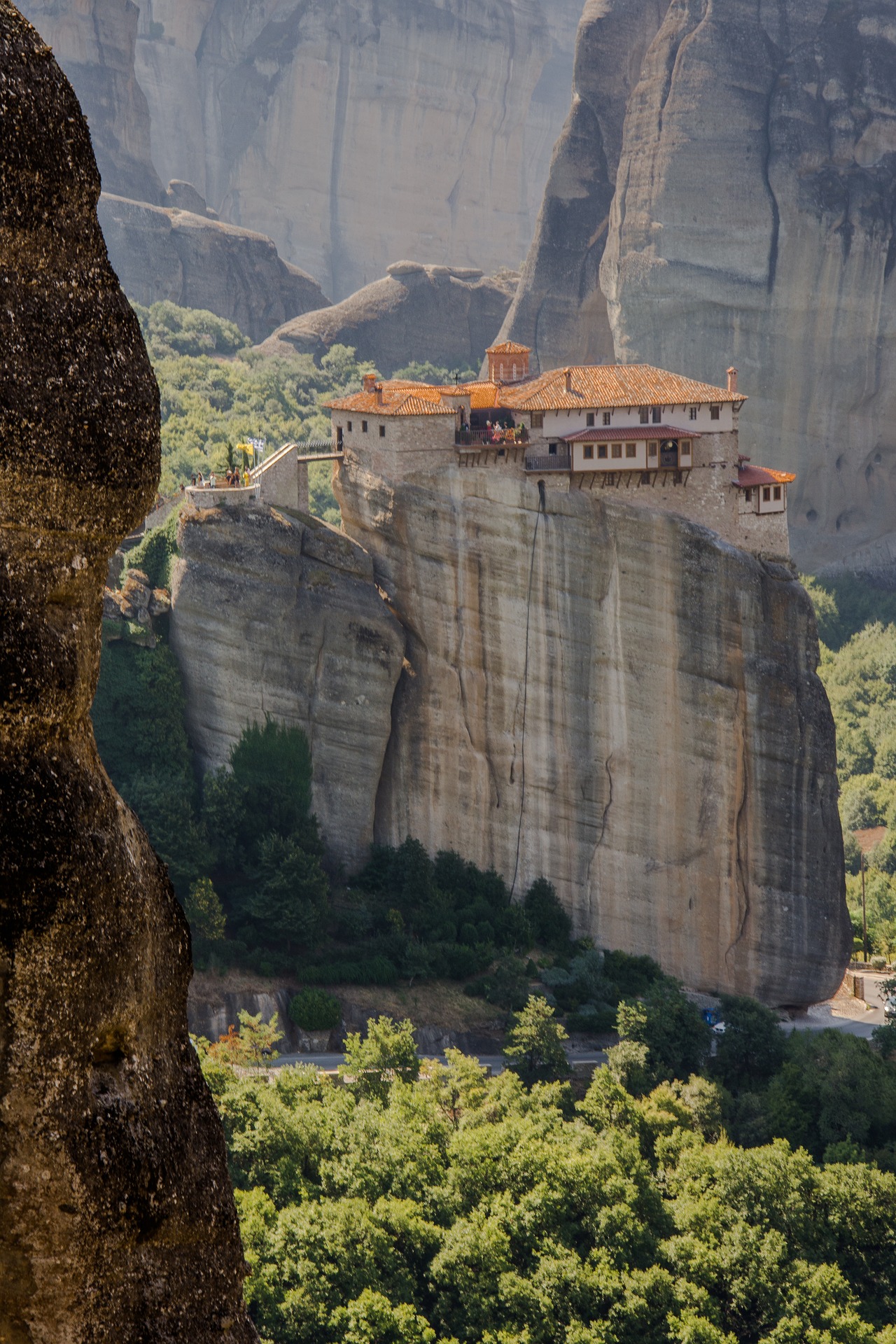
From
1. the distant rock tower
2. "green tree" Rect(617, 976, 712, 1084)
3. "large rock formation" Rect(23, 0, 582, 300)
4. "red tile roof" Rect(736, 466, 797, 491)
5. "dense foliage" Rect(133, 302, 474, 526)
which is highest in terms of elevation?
"large rock formation" Rect(23, 0, 582, 300)

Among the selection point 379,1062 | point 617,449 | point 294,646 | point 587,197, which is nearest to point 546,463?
point 617,449

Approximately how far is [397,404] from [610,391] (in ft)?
17.8

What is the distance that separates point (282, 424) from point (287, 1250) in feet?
184

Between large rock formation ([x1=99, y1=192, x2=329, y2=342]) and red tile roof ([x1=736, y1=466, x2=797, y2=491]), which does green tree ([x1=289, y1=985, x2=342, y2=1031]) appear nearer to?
red tile roof ([x1=736, y1=466, x2=797, y2=491])

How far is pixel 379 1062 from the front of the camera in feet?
120

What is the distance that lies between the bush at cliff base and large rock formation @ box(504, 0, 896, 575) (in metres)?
45.3

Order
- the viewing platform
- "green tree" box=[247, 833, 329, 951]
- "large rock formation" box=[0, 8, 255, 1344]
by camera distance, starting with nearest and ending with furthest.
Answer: "large rock formation" box=[0, 8, 255, 1344], "green tree" box=[247, 833, 329, 951], the viewing platform

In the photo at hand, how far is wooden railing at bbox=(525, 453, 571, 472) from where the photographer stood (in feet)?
146

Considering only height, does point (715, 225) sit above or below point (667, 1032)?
above

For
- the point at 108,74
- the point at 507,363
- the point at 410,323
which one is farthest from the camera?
the point at 108,74

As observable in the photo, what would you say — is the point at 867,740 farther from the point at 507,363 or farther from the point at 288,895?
the point at 288,895

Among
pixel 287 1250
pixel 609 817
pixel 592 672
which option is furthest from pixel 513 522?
pixel 287 1250

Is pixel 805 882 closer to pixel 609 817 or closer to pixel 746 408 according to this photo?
pixel 609 817

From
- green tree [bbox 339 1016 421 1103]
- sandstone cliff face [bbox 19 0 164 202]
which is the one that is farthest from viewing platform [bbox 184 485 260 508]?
sandstone cliff face [bbox 19 0 164 202]
